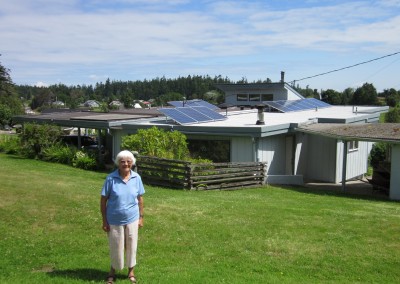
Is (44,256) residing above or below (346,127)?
below

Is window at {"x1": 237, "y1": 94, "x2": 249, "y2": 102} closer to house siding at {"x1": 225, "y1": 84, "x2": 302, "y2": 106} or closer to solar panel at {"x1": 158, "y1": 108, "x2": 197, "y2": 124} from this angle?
house siding at {"x1": 225, "y1": 84, "x2": 302, "y2": 106}

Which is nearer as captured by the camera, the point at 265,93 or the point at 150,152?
the point at 150,152

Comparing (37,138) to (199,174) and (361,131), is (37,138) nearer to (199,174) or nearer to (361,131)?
(199,174)

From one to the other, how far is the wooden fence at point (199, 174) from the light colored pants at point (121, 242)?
8292mm

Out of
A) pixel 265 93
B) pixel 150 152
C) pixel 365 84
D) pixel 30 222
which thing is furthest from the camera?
pixel 365 84

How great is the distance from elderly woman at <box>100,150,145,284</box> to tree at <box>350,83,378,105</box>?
60963mm

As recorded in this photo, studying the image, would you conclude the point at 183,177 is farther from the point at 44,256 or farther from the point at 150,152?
the point at 44,256

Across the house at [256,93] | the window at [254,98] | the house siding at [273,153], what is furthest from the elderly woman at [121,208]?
the window at [254,98]

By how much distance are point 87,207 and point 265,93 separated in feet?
79.9

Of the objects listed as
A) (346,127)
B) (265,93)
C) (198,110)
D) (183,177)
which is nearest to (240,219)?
(183,177)

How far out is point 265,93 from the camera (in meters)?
32.8

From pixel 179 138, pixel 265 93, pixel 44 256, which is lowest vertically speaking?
pixel 44 256

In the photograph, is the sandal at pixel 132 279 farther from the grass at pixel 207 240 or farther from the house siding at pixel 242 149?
the house siding at pixel 242 149

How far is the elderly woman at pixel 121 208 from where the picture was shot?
19.2 ft
